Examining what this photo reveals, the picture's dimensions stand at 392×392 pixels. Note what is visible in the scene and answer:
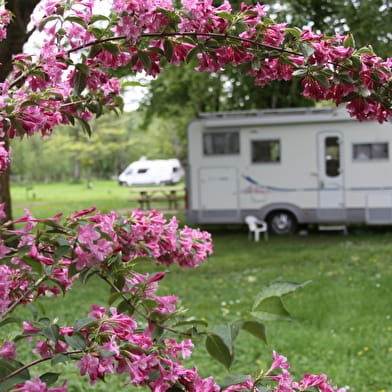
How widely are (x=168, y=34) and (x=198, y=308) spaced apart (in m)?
4.89

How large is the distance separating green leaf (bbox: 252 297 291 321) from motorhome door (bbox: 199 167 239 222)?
987 centimetres

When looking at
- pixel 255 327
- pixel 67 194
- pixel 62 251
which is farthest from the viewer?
pixel 67 194

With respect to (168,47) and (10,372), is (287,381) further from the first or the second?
(168,47)

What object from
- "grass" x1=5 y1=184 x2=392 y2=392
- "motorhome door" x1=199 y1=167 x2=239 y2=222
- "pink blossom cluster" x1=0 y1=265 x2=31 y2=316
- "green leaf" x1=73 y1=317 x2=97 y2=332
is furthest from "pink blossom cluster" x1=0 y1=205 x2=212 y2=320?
"motorhome door" x1=199 y1=167 x2=239 y2=222

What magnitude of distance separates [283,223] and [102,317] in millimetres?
9891

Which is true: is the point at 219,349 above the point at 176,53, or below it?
below

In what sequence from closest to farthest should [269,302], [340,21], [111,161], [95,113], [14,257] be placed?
1. [269,302]
2. [14,257]
3. [95,113]
4. [340,21]
5. [111,161]

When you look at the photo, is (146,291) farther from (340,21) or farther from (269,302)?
(340,21)

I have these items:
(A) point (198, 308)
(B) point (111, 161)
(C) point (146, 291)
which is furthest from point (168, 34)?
(B) point (111, 161)

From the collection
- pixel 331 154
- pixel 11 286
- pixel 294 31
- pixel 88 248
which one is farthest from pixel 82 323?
pixel 331 154

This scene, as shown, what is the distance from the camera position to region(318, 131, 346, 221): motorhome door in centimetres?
1044

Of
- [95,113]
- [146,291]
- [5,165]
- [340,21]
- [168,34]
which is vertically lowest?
[146,291]

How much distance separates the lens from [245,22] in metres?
1.18

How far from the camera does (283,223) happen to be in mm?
10781
